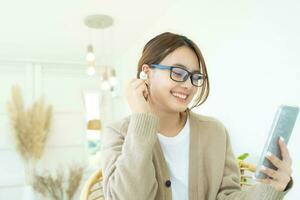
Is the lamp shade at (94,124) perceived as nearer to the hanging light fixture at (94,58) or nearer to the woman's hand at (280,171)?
the hanging light fixture at (94,58)

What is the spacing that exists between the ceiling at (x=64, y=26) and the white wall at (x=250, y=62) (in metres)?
0.61

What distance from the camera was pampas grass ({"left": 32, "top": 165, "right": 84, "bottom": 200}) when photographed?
3262mm

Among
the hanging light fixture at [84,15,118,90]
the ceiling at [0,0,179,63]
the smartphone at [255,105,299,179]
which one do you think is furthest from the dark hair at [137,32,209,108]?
the ceiling at [0,0,179,63]

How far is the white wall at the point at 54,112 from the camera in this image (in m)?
3.35

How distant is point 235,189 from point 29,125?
116 inches

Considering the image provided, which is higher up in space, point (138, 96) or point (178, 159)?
point (138, 96)

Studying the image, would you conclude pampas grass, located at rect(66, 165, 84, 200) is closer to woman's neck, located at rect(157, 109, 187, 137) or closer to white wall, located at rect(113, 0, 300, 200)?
white wall, located at rect(113, 0, 300, 200)

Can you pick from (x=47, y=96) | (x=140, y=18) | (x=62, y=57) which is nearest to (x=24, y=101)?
(x=47, y=96)

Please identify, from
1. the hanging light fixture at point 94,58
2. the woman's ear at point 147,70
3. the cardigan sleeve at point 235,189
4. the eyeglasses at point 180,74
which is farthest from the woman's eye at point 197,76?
the hanging light fixture at point 94,58

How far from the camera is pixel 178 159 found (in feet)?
3.14

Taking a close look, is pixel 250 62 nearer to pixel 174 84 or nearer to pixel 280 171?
pixel 174 84

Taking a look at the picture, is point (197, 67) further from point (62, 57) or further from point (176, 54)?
point (62, 57)

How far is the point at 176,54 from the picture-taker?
91 centimetres

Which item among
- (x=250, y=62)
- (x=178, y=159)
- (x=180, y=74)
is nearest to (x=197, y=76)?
(x=180, y=74)
